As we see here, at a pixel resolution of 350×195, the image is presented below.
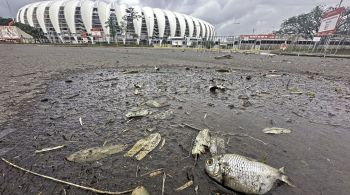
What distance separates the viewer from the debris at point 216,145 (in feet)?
4.47

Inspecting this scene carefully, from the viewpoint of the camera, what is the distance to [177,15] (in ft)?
269

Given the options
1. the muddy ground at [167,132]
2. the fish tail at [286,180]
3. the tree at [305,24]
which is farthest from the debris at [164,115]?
the tree at [305,24]

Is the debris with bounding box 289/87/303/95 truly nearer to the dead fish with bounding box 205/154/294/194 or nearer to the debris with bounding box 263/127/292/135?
the debris with bounding box 263/127/292/135

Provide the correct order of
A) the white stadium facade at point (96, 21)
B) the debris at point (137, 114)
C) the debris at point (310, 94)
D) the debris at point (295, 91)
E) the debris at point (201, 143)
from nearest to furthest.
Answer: the debris at point (201, 143), the debris at point (137, 114), the debris at point (310, 94), the debris at point (295, 91), the white stadium facade at point (96, 21)

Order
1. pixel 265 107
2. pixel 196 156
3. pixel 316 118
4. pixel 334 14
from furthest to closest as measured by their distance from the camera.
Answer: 1. pixel 334 14
2. pixel 265 107
3. pixel 316 118
4. pixel 196 156

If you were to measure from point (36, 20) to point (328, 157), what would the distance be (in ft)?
306

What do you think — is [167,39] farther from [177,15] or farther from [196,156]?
[196,156]

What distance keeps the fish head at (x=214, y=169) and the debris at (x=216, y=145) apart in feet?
0.78

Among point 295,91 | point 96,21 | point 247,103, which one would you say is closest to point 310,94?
point 295,91

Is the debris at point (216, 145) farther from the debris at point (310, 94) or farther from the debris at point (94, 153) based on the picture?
the debris at point (310, 94)

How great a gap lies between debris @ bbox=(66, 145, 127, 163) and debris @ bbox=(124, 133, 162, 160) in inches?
3.3

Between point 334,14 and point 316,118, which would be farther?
point 334,14

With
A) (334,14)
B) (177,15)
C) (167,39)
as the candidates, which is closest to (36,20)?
(167,39)

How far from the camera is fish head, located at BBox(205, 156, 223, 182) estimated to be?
41.3 inches
